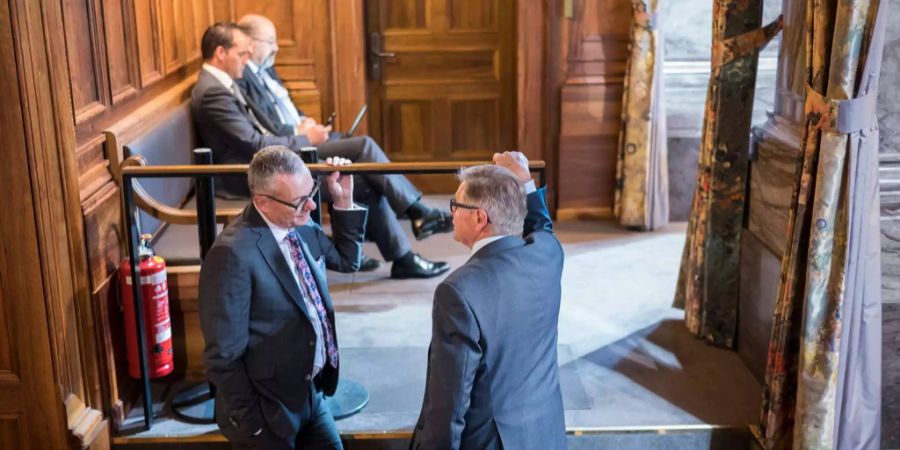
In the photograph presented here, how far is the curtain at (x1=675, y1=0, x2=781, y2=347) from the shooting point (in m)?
3.84

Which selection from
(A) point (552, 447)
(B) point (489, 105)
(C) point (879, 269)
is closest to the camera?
(A) point (552, 447)

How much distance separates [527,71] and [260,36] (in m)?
1.55

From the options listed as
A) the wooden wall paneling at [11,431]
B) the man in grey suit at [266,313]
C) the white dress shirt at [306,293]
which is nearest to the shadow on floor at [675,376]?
the white dress shirt at [306,293]

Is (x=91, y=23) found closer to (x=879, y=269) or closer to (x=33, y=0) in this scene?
(x=33, y=0)

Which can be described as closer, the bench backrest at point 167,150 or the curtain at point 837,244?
the curtain at point 837,244

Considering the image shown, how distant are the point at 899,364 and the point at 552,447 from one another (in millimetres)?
1327

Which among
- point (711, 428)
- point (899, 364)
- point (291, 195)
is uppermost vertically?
point (291, 195)

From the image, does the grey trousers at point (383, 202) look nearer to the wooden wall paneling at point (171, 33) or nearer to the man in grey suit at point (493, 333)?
the wooden wall paneling at point (171, 33)

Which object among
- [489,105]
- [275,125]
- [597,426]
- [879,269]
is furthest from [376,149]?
[879,269]

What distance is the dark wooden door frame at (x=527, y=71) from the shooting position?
18.8 ft

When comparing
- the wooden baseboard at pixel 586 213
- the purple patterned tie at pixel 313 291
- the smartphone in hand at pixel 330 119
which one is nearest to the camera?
the purple patterned tie at pixel 313 291

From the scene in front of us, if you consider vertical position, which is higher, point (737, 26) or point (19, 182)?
point (737, 26)

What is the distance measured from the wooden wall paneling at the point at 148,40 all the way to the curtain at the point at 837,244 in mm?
2492

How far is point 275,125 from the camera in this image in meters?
5.07
